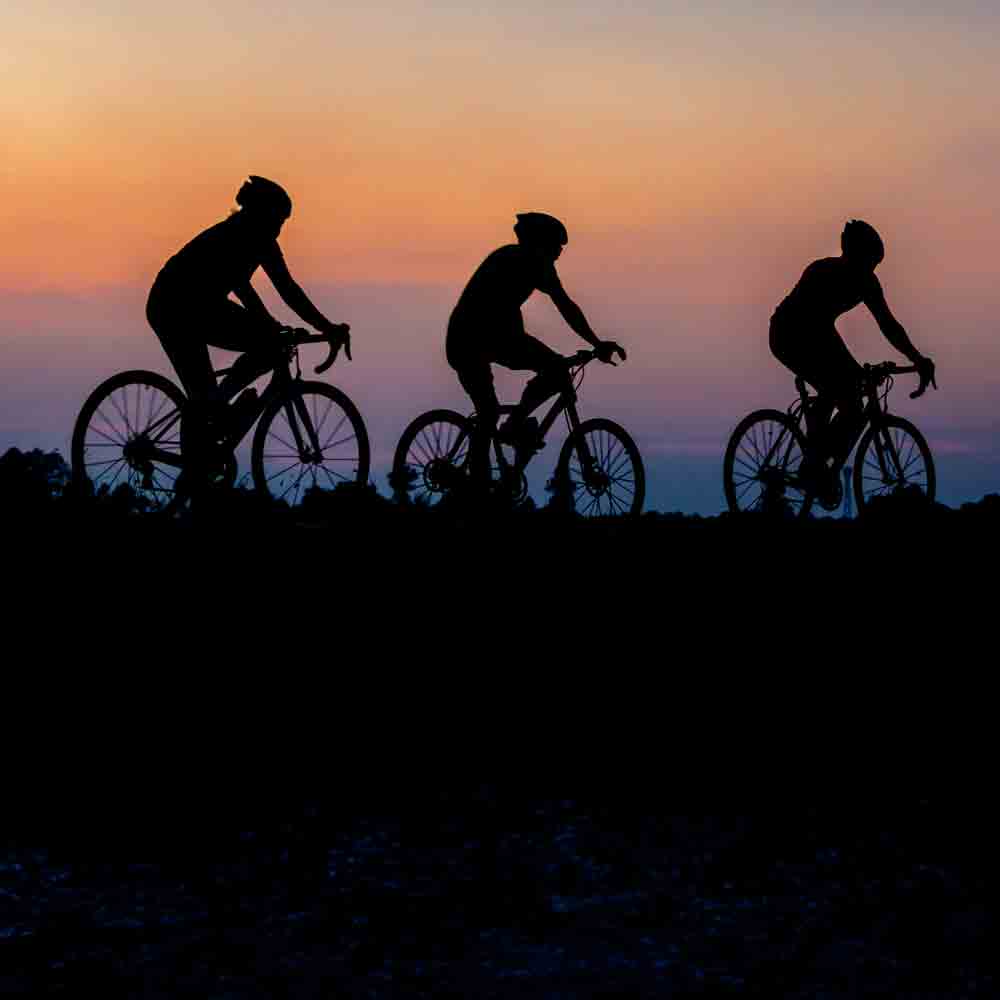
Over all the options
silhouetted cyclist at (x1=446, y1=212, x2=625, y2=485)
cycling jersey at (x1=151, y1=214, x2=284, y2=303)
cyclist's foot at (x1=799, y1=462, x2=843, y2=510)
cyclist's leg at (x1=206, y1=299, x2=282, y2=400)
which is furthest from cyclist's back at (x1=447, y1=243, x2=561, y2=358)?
cyclist's foot at (x1=799, y1=462, x2=843, y2=510)

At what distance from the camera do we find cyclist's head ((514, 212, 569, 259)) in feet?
48.5

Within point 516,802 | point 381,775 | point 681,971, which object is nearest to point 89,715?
point 381,775

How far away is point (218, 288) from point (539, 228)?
8.17 ft

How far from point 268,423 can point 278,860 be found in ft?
26.6

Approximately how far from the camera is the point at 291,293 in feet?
45.3

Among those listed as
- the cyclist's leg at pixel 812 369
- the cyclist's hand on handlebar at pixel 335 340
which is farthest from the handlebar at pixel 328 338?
the cyclist's leg at pixel 812 369

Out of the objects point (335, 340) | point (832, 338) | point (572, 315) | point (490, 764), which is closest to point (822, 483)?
point (832, 338)

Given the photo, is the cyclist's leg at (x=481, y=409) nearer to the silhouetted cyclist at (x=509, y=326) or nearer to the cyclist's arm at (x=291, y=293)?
the silhouetted cyclist at (x=509, y=326)

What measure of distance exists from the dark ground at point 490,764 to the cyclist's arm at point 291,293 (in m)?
1.57

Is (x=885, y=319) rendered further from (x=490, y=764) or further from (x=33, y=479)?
(x=490, y=764)

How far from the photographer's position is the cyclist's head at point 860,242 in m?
16.2

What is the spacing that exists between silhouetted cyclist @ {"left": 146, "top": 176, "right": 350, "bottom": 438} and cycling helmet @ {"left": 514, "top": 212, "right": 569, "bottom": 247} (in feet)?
6.06

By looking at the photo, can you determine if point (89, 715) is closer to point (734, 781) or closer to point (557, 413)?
point (734, 781)

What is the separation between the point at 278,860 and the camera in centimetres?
631
